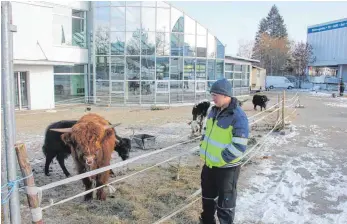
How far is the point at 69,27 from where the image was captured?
Result: 2053 centimetres

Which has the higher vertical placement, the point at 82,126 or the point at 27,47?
the point at 27,47

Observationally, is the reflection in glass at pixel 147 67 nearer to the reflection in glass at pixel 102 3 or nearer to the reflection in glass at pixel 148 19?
the reflection in glass at pixel 148 19

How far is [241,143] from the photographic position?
11.7 feet

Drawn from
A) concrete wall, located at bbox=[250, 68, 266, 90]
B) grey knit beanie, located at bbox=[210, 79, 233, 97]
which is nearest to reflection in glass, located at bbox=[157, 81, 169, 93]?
concrete wall, located at bbox=[250, 68, 266, 90]

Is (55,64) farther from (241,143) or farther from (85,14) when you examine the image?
(241,143)

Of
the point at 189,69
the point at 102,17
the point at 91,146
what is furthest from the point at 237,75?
the point at 91,146

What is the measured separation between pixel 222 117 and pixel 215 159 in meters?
0.47

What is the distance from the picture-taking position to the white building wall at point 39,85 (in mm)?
17844

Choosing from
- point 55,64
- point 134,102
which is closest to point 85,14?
point 55,64

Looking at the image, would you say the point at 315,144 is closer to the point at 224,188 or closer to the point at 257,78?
the point at 224,188

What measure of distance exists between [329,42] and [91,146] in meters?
54.1

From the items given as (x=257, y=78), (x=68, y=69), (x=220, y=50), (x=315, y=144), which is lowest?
(x=315, y=144)

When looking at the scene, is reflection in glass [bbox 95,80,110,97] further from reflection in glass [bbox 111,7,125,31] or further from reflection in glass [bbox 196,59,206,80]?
reflection in glass [bbox 196,59,206,80]

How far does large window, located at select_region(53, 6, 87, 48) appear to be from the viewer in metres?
19.8
